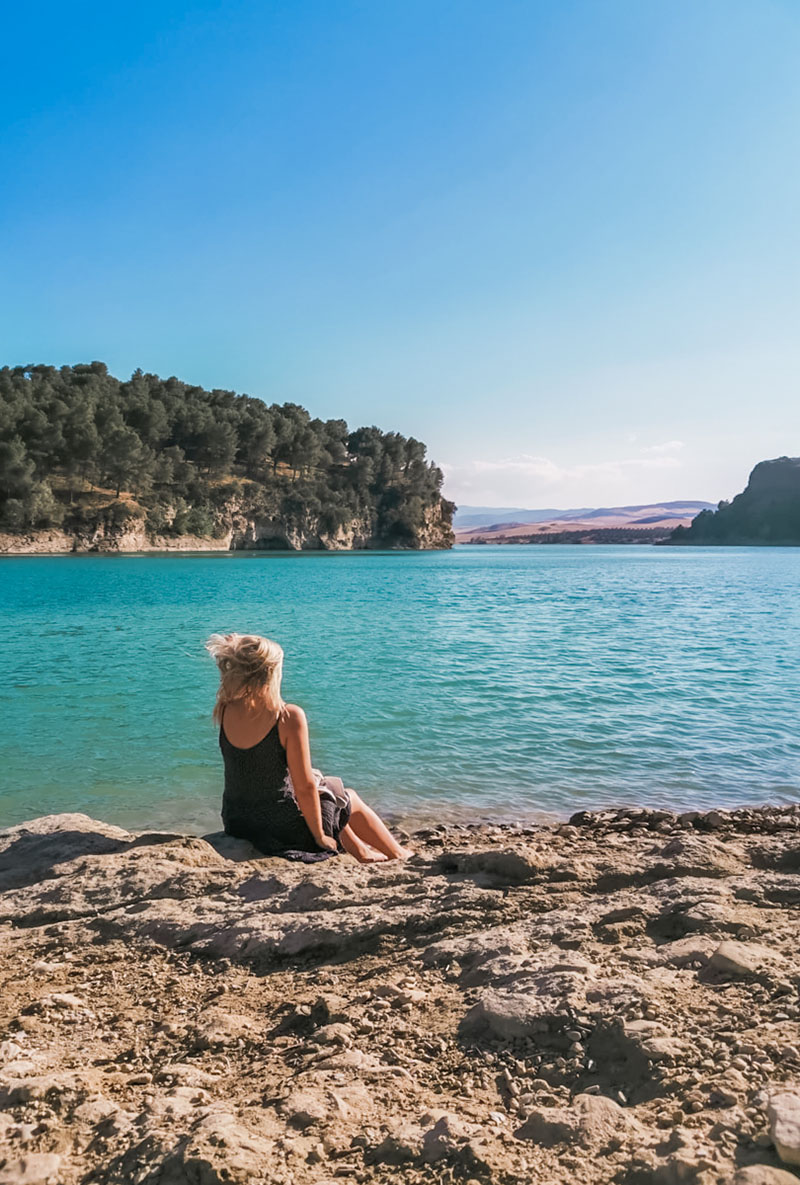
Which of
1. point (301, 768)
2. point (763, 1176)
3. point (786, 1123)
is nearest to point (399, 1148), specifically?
point (763, 1176)

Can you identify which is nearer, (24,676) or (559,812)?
(559,812)

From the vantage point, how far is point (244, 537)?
4481 inches

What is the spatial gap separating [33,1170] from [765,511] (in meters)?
200

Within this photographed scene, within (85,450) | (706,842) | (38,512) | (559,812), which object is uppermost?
(85,450)

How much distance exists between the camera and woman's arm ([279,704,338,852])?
5.07 metres

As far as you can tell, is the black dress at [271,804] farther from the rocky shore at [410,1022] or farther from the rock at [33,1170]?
the rock at [33,1170]

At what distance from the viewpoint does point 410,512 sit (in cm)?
13688

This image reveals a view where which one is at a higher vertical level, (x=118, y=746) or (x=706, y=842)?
(x=706, y=842)

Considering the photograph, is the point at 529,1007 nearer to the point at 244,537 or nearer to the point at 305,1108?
the point at 305,1108

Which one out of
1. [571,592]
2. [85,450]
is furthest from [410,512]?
[571,592]

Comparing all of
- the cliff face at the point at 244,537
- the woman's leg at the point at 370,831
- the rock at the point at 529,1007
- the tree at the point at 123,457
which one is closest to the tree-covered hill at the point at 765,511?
the cliff face at the point at 244,537

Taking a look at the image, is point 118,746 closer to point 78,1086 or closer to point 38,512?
point 78,1086

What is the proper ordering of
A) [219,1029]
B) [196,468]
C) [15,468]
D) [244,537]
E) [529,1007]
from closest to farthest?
[529,1007]
[219,1029]
[15,468]
[196,468]
[244,537]

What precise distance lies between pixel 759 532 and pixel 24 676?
7672 inches
